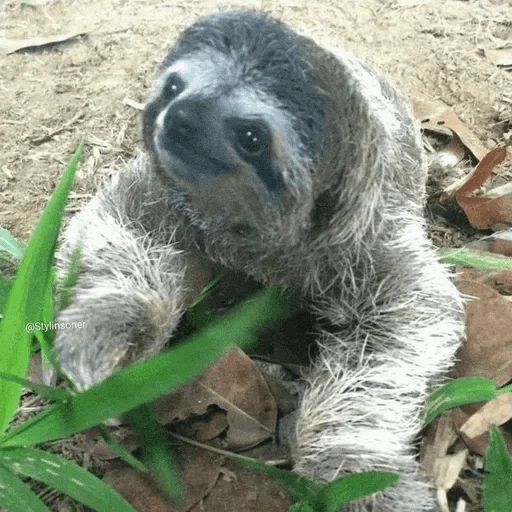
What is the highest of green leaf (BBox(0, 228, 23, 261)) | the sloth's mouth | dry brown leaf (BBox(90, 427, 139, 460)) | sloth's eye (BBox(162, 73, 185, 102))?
sloth's eye (BBox(162, 73, 185, 102))

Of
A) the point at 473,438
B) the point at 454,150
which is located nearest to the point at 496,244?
the point at 454,150

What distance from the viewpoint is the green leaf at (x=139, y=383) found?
1653 mm

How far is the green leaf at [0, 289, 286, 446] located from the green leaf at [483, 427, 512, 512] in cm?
70

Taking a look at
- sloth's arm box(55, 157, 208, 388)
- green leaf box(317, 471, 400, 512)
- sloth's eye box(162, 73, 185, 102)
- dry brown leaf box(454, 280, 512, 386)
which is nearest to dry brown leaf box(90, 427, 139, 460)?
sloth's arm box(55, 157, 208, 388)

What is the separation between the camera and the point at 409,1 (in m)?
→ 4.61

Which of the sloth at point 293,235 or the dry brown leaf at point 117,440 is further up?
the sloth at point 293,235

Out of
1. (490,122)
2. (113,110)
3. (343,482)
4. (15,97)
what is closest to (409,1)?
(490,122)

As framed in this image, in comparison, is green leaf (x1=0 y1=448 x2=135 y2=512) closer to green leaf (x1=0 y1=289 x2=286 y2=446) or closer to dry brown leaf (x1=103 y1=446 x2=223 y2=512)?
green leaf (x1=0 y1=289 x2=286 y2=446)

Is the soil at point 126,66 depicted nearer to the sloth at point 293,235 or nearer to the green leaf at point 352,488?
the sloth at point 293,235

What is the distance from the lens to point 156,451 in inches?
82.7

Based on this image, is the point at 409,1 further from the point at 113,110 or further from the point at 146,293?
the point at 146,293

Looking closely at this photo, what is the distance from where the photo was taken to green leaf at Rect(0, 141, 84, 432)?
1.88 meters

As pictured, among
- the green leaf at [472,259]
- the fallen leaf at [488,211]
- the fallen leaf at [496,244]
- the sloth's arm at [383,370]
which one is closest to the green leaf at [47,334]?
the sloth's arm at [383,370]

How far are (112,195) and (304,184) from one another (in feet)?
3.45
